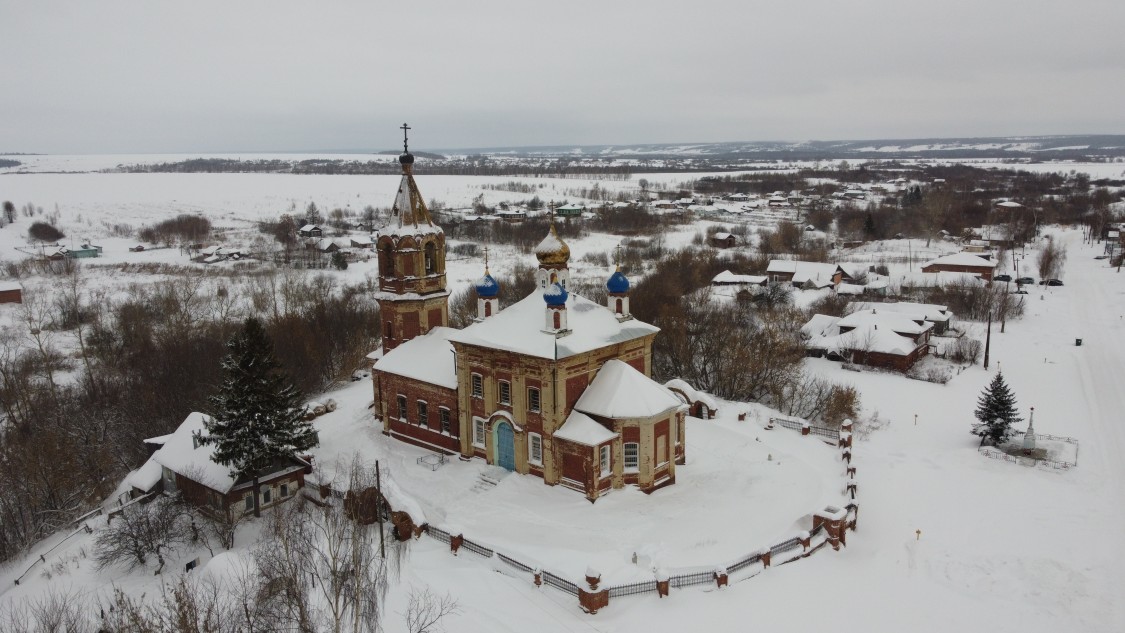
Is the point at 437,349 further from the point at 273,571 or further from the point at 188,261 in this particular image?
the point at 188,261

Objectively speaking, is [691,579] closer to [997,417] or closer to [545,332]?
[545,332]

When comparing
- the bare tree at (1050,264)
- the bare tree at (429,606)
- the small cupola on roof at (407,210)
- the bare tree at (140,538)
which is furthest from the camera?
the bare tree at (1050,264)

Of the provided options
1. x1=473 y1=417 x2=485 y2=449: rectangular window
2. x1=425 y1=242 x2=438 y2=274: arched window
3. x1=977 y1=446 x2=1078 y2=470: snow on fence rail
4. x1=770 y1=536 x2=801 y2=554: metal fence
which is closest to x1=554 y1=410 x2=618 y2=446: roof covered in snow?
x1=473 y1=417 x2=485 y2=449: rectangular window

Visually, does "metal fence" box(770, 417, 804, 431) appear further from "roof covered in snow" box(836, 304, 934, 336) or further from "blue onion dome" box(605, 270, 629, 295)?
"roof covered in snow" box(836, 304, 934, 336)

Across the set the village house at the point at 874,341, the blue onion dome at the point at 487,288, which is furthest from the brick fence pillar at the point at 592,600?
the village house at the point at 874,341

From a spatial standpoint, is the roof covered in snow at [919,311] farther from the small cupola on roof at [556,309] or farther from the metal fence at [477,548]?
the metal fence at [477,548]

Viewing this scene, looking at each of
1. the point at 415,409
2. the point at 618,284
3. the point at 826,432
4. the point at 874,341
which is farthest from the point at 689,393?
the point at 874,341

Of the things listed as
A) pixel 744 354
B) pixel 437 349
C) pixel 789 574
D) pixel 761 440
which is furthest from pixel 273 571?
pixel 744 354
